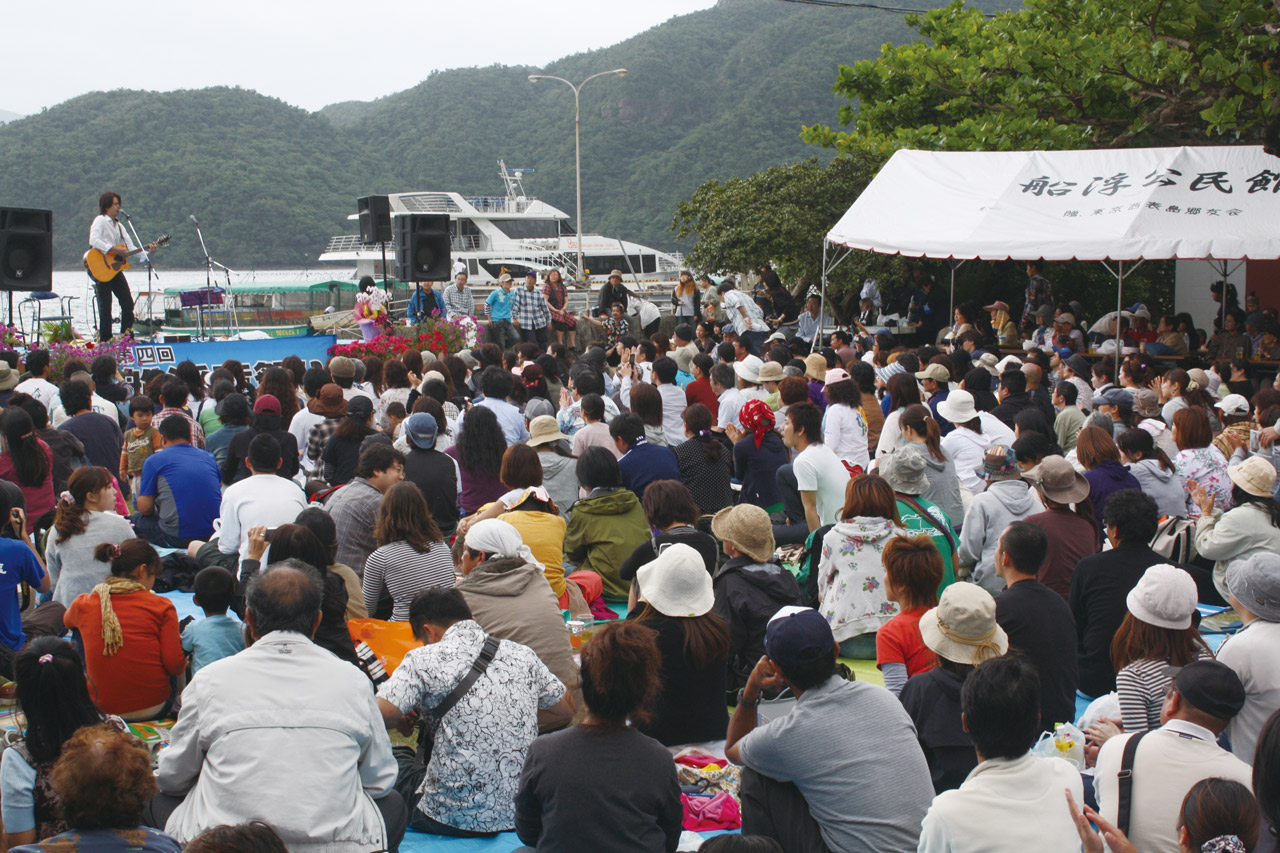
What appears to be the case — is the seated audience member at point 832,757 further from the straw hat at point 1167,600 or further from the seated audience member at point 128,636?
the seated audience member at point 128,636

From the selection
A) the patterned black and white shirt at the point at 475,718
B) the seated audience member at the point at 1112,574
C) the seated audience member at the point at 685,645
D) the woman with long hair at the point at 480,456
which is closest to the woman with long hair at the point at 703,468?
the woman with long hair at the point at 480,456

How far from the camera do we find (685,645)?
13.2ft

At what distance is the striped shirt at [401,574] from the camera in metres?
4.94

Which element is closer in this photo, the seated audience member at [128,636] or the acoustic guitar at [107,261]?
the seated audience member at [128,636]

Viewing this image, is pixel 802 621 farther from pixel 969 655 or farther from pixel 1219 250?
pixel 1219 250

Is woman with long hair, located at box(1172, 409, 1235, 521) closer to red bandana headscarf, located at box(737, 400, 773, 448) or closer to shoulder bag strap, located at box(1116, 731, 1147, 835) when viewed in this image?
red bandana headscarf, located at box(737, 400, 773, 448)

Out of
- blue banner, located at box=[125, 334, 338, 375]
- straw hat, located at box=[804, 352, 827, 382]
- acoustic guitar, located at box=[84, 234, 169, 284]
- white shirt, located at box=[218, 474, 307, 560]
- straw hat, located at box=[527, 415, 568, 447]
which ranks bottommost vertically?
white shirt, located at box=[218, 474, 307, 560]

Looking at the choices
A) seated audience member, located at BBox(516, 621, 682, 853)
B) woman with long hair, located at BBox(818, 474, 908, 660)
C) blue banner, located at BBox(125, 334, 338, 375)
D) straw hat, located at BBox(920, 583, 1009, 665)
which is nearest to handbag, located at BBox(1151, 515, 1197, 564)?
woman with long hair, located at BBox(818, 474, 908, 660)

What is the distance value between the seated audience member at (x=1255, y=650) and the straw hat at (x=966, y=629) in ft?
2.50

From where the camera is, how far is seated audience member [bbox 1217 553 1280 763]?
3.45m

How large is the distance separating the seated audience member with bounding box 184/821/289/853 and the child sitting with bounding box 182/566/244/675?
2101 millimetres

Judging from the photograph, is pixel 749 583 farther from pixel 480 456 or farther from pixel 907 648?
pixel 480 456

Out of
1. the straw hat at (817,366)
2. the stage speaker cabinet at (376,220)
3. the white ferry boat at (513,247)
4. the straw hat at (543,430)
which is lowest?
the straw hat at (543,430)

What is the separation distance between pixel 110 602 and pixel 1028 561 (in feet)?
11.9
